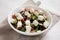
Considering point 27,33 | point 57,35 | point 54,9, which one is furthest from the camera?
point 54,9

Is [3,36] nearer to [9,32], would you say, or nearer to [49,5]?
[9,32]

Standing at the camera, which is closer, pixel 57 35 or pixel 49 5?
pixel 57 35

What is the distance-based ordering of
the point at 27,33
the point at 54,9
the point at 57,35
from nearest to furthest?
the point at 27,33 < the point at 57,35 < the point at 54,9

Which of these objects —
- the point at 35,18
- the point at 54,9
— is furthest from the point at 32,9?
the point at 54,9

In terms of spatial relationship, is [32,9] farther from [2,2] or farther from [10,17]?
[2,2]

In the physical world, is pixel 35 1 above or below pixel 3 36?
above

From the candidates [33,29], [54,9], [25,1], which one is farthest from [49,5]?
[33,29]
